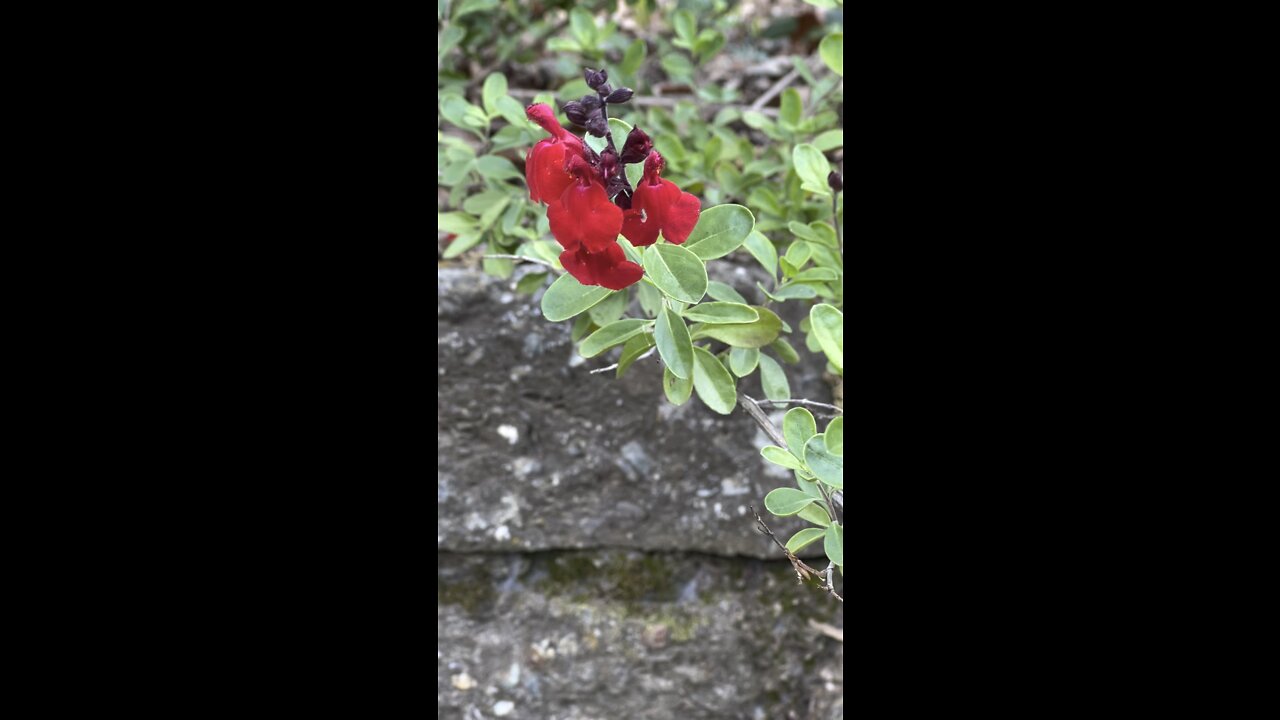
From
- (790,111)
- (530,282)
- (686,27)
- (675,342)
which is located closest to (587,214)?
(675,342)

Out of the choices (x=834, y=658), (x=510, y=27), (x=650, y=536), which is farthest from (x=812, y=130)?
(x=510, y=27)

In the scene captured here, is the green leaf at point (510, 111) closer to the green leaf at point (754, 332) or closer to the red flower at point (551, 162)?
the green leaf at point (754, 332)

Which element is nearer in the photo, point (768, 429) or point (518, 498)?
point (768, 429)

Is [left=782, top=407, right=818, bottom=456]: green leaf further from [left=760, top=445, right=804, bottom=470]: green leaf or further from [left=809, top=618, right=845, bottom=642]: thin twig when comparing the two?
[left=809, top=618, right=845, bottom=642]: thin twig

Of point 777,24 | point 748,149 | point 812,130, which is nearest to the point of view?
point 812,130

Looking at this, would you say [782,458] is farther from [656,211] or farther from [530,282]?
[530,282]
